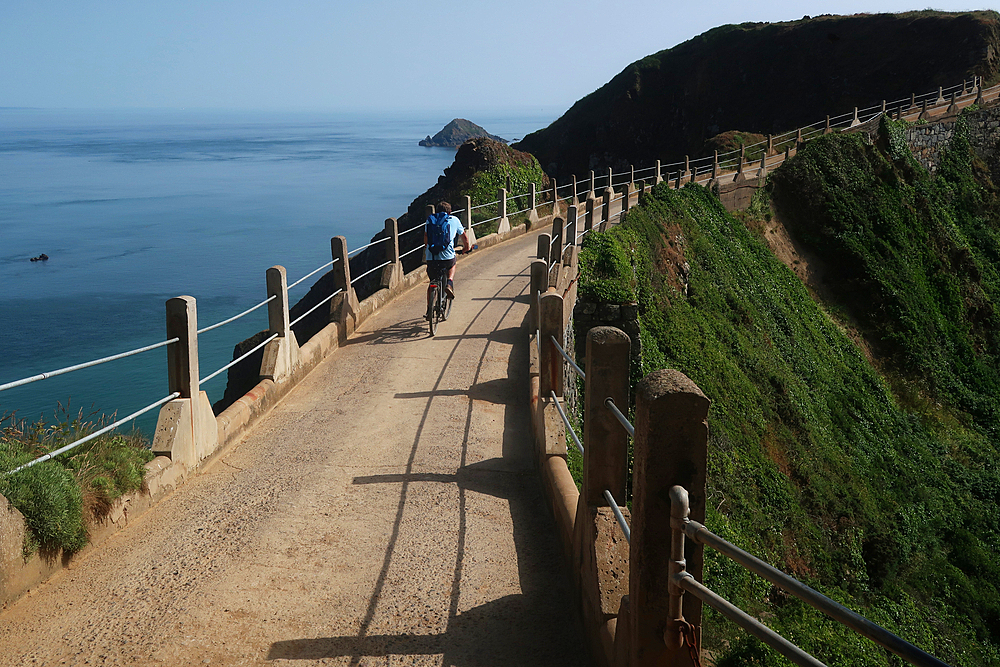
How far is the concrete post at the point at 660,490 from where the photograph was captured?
3094mm

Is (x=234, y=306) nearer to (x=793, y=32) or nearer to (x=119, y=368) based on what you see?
(x=119, y=368)

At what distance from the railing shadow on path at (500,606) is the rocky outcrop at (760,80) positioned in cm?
5365

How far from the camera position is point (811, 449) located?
16625mm

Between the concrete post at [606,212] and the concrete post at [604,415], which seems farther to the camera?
the concrete post at [606,212]

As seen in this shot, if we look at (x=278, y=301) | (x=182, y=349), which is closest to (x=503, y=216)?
(x=278, y=301)

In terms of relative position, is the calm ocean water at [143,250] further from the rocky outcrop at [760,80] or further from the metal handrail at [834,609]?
the rocky outcrop at [760,80]

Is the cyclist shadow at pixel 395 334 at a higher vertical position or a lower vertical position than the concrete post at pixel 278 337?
lower

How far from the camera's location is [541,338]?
8.02 m

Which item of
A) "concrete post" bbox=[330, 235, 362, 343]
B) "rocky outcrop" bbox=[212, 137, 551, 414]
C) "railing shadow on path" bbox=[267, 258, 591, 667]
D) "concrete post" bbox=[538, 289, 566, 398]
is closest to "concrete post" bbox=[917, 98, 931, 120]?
"rocky outcrop" bbox=[212, 137, 551, 414]

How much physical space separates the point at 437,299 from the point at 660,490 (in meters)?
9.56

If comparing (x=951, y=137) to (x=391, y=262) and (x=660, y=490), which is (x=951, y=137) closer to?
(x=391, y=262)

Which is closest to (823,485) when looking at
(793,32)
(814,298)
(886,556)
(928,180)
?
(886,556)

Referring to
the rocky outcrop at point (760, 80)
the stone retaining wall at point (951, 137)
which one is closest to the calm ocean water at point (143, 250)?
the rocky outcrop at point (760, 80)

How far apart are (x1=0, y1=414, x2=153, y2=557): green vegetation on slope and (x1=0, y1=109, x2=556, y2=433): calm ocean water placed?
5254 millimetres
